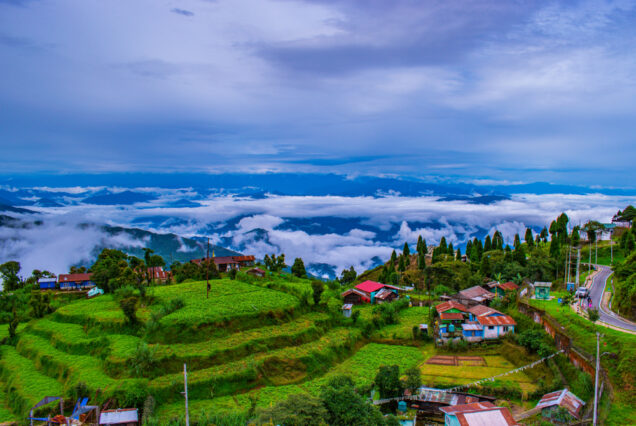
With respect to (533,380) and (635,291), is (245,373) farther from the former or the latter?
(635,291)

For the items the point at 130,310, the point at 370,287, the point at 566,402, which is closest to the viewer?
the point at 566,402

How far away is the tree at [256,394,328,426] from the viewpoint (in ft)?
78.1

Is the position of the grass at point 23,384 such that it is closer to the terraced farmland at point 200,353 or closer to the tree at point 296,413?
the terraced farmland at point 200,353

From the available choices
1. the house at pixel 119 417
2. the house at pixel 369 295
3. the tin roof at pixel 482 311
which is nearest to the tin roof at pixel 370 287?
the house at pixel 369 295

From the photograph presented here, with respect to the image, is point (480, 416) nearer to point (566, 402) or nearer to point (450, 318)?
point (566, 402)

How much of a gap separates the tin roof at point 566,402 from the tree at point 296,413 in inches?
674

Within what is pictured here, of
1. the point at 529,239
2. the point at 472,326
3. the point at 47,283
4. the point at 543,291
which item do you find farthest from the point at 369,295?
the point at 47,283

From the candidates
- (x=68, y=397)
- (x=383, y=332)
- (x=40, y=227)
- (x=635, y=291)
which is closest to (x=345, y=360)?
(x=383, y=332)

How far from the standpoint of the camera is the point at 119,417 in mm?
28875

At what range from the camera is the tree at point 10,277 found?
7200 cm

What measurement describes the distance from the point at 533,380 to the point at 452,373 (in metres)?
6.98

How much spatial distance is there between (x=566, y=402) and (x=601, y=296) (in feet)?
79.0

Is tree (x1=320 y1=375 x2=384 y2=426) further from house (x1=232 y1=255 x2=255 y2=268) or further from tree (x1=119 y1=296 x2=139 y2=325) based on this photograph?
house (x1=232 y1=255 x2=255 y2=268)

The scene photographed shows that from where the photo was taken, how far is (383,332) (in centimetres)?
5128
